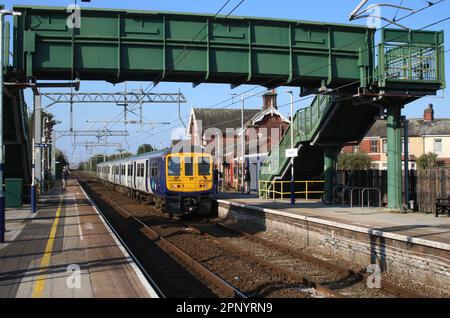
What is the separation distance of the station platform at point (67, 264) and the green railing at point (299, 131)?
950cm

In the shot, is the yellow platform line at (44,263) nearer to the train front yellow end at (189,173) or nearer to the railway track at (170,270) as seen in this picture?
the railway track at (170,270)

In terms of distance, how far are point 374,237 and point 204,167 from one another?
35.3 feet

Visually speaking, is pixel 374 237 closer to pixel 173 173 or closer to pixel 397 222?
pixel 397 222

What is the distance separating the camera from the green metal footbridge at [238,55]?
612 inches

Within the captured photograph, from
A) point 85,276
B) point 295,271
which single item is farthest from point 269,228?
point 85,276

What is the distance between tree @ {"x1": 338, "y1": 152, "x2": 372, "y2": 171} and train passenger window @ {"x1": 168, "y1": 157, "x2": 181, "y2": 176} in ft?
102

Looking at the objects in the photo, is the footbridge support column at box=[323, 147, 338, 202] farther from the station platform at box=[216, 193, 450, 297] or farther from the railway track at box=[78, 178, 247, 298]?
the railway track at box=[78, 178, 247, 298]

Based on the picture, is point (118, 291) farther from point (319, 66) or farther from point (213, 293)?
point (319, 66)

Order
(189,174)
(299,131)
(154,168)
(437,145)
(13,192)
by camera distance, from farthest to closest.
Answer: (437,145) → (13,192) → (299,131) → (154,168) → (189,174)

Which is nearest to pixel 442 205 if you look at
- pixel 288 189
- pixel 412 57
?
pixel 412 57

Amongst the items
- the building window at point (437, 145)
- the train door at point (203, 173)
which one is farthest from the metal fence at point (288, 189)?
the building window at point (437, 145)

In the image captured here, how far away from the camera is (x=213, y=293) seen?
927cm

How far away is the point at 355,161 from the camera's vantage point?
1956 inches

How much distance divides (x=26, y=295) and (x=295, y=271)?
19.7 feet
